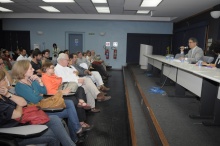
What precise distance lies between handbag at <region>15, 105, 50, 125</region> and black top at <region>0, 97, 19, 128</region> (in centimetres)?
10

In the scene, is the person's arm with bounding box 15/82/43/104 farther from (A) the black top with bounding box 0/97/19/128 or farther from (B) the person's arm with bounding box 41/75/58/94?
(B) the person's arm with bounding box 41/75/58/94

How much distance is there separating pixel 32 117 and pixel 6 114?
25 cm

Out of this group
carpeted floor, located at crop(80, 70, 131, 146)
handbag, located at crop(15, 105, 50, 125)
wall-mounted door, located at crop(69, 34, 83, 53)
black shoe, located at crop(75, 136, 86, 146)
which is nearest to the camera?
handbag, located at crop(15, 105, 50, 125)

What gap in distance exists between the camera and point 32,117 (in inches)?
64.9

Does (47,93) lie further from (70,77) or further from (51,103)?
(70,77)

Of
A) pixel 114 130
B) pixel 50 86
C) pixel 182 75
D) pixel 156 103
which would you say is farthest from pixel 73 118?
pixel 182 75

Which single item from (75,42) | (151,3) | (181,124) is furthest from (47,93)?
(75,42)

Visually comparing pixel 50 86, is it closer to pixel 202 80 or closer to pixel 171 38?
pixel 202 80

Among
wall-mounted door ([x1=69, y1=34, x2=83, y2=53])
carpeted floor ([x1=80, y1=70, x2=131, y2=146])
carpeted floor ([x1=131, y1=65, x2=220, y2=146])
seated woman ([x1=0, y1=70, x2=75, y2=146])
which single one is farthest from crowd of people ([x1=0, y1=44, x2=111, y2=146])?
wall-mounted door ([x1=69, y1=34, x2=83, y2=53])

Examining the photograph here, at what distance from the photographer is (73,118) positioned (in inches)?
91.7

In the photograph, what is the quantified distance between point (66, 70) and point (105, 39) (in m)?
6.77

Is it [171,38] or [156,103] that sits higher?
[171,38]

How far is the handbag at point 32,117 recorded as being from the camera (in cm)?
163

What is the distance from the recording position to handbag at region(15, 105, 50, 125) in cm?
163
